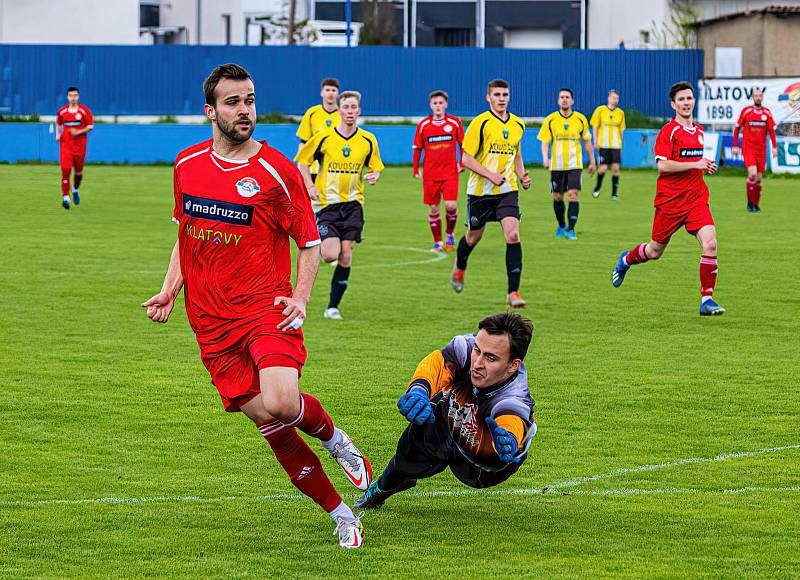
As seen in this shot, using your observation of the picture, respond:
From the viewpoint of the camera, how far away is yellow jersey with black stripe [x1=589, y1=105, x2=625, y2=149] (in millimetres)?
29281

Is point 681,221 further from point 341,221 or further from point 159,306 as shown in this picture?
point 159,306

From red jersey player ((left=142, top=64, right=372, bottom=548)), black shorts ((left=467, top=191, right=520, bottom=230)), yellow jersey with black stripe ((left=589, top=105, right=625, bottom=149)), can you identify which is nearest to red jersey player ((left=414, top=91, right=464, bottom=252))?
black shorts ((left=467, top=191, right=520, bottom=230))

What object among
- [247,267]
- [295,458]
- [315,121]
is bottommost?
[295,458]

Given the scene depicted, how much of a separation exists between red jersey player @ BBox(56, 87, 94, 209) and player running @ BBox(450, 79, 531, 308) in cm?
1295

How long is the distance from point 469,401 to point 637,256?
8.28 meters

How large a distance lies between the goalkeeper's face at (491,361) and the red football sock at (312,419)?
0.67 metres

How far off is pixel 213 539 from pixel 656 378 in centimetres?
491

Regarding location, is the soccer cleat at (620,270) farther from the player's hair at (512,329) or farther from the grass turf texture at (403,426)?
the player's hair at (512,329)

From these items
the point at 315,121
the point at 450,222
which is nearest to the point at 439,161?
the point at 450,222

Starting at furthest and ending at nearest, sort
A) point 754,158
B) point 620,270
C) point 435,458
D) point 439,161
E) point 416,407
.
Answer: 1. point 754,158
2. point 439,161
3. point 620,270
4. point 435,458
5. point 416,407

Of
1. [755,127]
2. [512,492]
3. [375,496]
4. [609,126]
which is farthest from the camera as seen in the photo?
[609,126]

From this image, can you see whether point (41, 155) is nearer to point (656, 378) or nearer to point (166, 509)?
point (656, 378)

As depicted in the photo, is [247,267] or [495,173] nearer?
[247,267]

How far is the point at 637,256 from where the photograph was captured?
13.9 m
